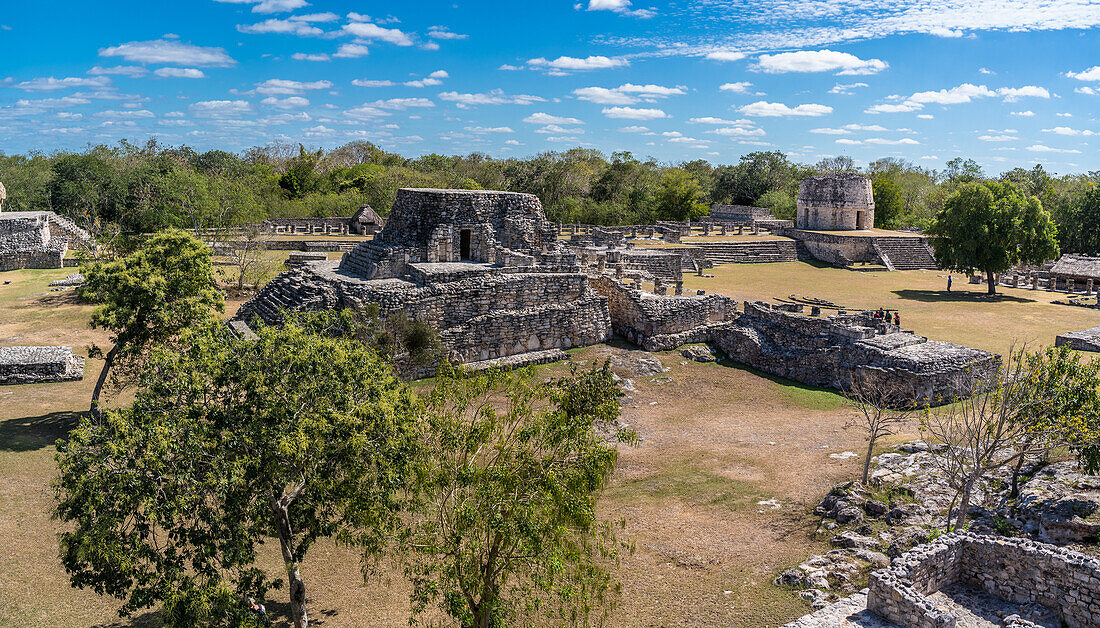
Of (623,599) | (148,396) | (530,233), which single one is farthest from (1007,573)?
(530,233)

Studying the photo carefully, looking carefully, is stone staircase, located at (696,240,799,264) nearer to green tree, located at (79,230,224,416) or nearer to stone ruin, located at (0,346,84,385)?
green tree, located at (79,230,224,416)

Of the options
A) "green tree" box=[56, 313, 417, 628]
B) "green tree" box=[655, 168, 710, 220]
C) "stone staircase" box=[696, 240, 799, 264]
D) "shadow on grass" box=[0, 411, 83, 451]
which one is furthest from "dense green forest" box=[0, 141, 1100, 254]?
"green tree" box=[56, 313, 417, 628]

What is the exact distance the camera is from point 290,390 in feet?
23.0

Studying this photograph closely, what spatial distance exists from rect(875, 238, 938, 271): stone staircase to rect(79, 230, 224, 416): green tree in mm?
35093

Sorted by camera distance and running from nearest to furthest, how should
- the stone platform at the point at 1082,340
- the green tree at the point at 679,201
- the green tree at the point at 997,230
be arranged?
1. the stone platform at the point at 1082,340
2. the green tree at the point at 997,230
3. the green tree at the point at 679,201

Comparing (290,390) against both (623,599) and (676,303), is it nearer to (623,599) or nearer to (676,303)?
(623,599)

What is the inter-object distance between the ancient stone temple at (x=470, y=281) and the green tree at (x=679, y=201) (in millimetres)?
36153

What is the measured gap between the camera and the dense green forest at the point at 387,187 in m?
34.0

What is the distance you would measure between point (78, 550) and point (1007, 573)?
992 centimetres

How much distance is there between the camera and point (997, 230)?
2919cm

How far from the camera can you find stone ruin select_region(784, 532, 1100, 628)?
26.0ft

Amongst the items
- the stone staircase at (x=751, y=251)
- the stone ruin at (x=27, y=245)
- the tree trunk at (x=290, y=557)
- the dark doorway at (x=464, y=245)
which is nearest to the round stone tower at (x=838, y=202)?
the stone staircase at (x=751, y=251)

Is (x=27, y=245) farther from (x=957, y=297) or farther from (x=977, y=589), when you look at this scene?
(x=957, y=297)

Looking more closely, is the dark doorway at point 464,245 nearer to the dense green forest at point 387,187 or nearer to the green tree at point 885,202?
the dense green forest at point 387,187
